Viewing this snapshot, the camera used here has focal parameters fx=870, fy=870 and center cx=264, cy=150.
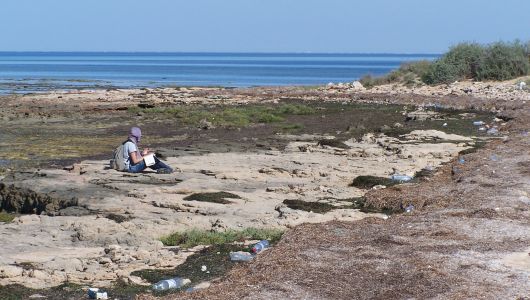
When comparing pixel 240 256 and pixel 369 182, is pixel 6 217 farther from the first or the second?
pixel 369 182

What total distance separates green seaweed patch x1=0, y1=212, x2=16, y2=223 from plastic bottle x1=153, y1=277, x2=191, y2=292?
4436mm

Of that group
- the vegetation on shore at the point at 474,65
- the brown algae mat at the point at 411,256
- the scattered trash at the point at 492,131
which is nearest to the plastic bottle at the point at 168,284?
the brown algae mat at the point at 411,256

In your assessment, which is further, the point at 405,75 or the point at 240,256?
the point at 405,75

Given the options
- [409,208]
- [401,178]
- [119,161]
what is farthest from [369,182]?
[119,161]

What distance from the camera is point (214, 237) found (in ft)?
36.0

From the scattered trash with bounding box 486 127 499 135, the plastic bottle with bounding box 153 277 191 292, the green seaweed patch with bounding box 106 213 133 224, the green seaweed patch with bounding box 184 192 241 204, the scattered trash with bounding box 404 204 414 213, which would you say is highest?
the plastic bottle with bounding box 153 277 191 292

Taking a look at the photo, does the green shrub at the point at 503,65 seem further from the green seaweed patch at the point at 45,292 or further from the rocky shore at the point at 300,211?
the green seaweed patch at the point at 45,292

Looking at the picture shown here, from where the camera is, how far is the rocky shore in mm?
8820

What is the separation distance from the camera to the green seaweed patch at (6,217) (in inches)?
496

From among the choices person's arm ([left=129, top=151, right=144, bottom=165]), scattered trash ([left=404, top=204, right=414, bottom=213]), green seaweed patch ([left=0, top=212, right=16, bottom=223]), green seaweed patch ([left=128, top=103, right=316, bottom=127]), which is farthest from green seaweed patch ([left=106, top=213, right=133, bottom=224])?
green seaweed patch ([left=128, top=103, right=316, bottom=127])

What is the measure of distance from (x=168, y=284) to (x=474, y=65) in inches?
1606

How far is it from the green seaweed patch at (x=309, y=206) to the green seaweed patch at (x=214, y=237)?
5.94 feet

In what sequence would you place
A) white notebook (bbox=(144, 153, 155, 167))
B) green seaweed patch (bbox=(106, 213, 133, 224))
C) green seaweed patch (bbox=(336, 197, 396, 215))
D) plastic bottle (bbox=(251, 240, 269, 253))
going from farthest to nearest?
white notebook (bbox=(144, 153, 155, 167)) < green seaweed patch (bbox=(336, 197, 396, 215)) < green seaweed patch (bbox=(106, 213, 133, 224)) < plastic bottle (bbox=(251, 240, 269, 253))

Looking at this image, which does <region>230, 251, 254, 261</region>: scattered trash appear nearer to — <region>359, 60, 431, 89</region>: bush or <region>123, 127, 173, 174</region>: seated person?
<region>123, 127, 173, 174</region>: seated person
